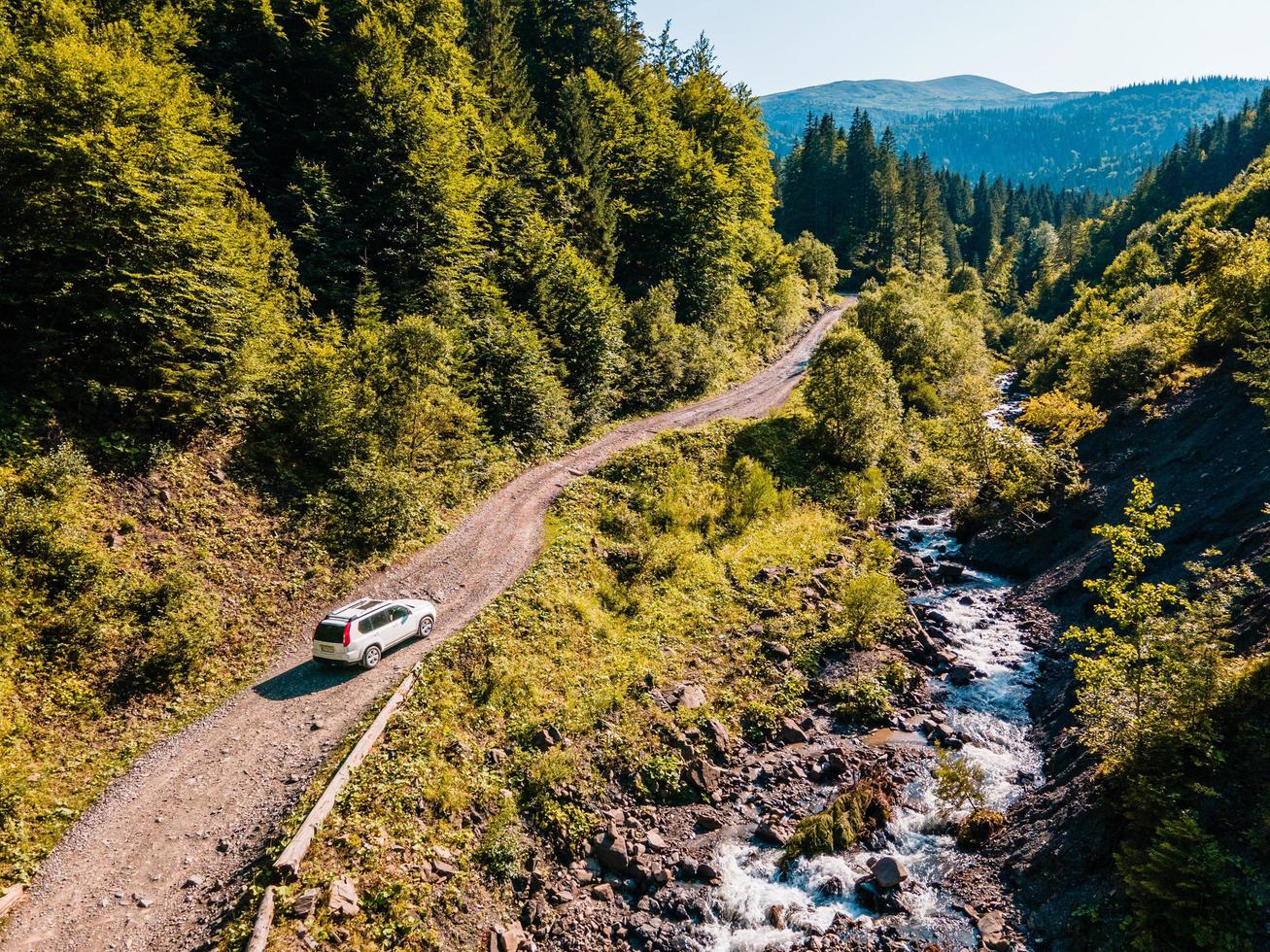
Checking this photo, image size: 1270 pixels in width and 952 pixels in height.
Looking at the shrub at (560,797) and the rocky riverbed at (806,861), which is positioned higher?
the shrub at (560,797)

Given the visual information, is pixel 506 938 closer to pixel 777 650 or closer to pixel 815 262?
pixel 777 650

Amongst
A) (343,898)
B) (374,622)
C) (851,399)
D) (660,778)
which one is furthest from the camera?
(851,399)

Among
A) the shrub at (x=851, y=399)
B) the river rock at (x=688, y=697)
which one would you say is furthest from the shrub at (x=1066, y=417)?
the river rock at (x=688, y=697)

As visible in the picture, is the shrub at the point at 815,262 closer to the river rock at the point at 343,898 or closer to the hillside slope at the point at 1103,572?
the hillside slope at the point at 1103,572

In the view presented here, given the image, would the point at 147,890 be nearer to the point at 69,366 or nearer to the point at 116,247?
the point at 69,366

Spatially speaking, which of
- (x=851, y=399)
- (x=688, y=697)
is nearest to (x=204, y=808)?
(x=688, y=697)

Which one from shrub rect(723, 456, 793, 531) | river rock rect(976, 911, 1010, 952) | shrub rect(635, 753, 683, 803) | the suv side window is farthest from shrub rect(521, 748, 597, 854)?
shrub rect(723, 456, 793, 531)

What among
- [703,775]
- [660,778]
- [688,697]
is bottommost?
[703,775]
